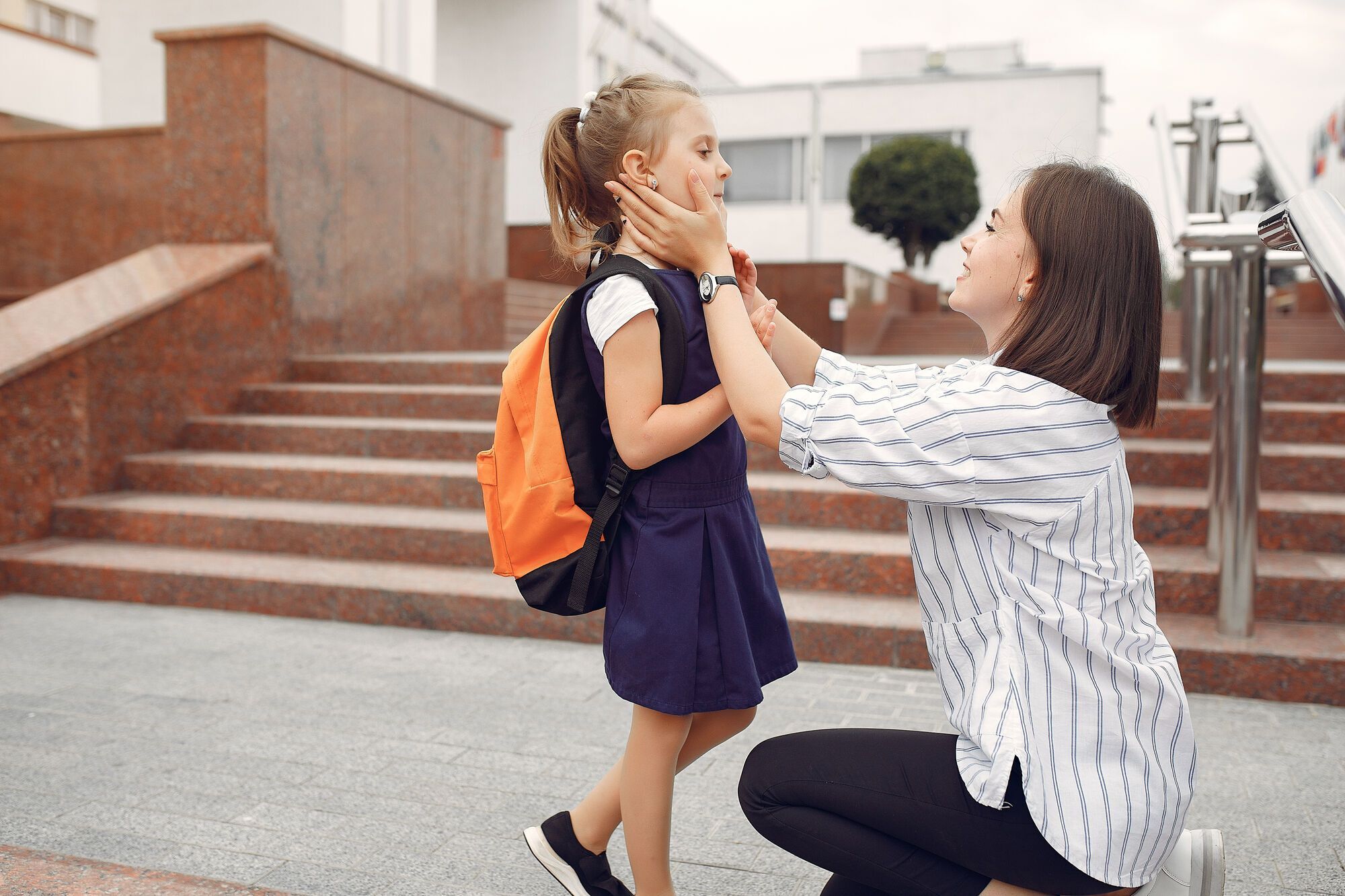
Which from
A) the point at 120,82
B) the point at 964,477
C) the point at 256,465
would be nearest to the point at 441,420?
the point at 256,465

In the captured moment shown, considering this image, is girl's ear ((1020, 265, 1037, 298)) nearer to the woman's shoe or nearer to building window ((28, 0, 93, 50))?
the woman's shoe

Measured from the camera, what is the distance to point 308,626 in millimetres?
4883

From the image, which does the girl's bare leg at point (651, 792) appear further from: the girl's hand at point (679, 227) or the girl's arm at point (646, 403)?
the girl's hand at point (679, 227)

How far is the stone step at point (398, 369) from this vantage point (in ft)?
23.4

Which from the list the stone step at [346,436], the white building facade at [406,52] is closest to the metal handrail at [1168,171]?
the stone step at [346,436]

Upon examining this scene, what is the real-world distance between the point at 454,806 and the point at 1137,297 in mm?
2108

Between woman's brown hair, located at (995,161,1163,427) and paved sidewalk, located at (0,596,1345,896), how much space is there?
1383 millimetres

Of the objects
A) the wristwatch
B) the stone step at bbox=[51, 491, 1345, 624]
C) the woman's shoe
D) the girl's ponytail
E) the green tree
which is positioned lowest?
the stone step at bbox=[51, 491, 1345, 624]

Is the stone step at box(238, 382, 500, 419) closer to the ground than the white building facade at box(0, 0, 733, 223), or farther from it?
closer to the ground

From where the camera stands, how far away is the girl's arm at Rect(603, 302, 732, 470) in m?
1.88

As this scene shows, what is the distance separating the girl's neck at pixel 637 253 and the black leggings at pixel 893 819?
0.82m

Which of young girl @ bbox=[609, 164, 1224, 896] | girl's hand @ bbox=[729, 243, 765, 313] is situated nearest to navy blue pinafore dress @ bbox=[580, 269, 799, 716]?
girl's hand @ bbox=[729, 243, 765, 313]

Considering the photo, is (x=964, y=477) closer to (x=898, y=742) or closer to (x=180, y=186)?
(x=898, y=742)

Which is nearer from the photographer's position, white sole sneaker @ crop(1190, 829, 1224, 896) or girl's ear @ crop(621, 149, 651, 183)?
white sole sneaker @ crop(1190, 829, 1224, 896)
